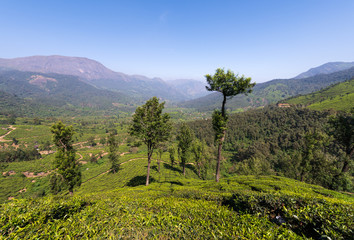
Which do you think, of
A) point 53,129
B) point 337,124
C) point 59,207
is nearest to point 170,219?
point 59,207

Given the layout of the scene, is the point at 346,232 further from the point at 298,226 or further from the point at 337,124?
the point at 337,124

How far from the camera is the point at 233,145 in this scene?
431 feet

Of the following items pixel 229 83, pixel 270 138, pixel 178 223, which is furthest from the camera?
pixel 270 138

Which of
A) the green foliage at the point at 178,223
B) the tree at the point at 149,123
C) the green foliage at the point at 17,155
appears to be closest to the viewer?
the green foliage at the point at 178,223

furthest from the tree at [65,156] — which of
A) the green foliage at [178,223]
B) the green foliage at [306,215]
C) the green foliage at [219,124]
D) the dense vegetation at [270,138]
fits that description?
the dense vegetation at [270,138]

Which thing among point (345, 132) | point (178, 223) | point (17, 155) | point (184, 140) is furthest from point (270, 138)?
point (17, 155)

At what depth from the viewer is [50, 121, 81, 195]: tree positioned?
72.8ft

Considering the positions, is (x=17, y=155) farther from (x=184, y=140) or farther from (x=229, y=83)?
(x=229, y=83)

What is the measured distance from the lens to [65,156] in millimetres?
22438

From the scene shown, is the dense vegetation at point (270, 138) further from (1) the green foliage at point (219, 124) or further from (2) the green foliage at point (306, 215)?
(2) the green foliage at point (306, 215)

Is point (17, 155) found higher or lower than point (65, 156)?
lower

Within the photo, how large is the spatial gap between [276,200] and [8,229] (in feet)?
36.8

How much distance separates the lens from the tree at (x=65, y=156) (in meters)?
22.2

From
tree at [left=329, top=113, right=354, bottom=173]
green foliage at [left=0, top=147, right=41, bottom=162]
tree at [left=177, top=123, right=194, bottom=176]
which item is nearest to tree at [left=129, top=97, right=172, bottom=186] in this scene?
tree at [left=177, top=123, right=194, bottom=176]
